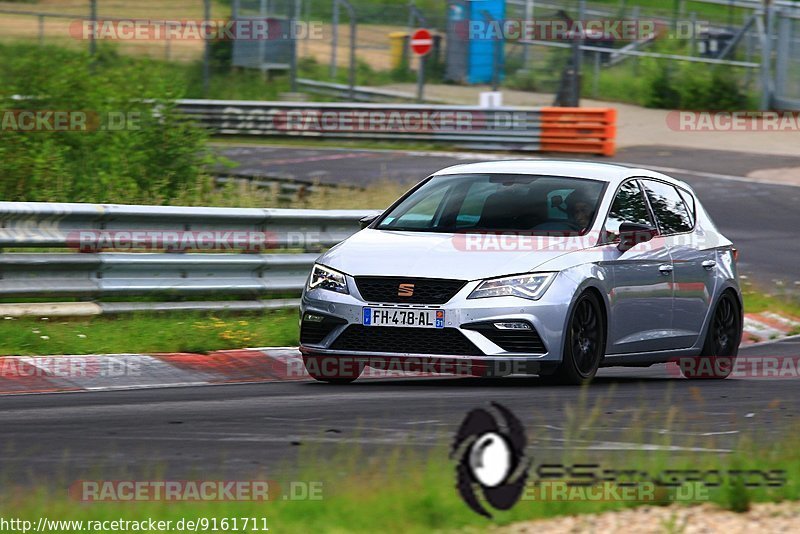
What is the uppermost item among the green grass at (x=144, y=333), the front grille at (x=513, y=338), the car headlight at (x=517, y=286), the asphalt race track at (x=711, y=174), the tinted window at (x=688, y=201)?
the tinted window at (x=688, y=201)

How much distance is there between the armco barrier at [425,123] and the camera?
29.2 metres

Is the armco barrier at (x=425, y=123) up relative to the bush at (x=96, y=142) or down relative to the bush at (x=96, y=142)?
down

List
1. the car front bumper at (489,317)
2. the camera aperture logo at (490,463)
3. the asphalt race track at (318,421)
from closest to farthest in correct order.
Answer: the camera aperture logo at (490,463) < the asphalt race track at (318,421) < the car front bumper at (489,317)

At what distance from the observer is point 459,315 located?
8.95 metres

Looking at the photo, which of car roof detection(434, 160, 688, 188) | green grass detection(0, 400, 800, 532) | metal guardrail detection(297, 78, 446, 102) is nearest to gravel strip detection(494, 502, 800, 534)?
green grass detection(0, 400, 800, 532)

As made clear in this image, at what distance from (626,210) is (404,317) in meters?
2.16

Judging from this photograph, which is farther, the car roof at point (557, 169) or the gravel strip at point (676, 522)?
the car roof at point (557, 169)

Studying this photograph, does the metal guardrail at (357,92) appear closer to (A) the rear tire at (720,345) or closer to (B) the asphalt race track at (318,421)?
(A) the rear tire at (720,345)

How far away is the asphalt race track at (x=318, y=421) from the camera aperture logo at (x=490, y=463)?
1244 mm

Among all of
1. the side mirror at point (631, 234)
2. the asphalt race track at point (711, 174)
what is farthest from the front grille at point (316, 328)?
the asphalt race track at point (711, 174)

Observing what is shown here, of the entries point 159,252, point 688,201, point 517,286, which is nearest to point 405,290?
point 517,286

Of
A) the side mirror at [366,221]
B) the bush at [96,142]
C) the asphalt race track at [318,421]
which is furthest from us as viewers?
the bush at [96,142]

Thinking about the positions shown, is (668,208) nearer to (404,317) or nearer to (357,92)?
(404,317)
